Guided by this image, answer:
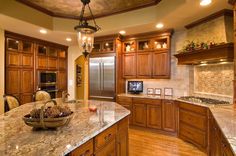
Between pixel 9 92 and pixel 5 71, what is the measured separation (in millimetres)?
562

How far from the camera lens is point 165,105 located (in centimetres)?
392

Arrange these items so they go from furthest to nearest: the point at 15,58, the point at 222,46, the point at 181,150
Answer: the point at 15,58 < the point at 181,150 < the point at 222,46

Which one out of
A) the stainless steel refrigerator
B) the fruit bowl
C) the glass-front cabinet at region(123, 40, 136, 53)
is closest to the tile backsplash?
the glass-front cabinet at region(123, 40, 136, 53)

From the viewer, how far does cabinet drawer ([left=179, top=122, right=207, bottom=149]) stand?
9.96 feet

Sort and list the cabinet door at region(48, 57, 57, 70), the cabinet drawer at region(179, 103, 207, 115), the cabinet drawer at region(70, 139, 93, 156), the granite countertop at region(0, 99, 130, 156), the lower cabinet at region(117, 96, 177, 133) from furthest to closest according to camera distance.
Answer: the cabinet door at region(48, 57, 57, 70) < the lower cabinet at region(117, 96, 177, 133) < the cabinet drawer at region(179, 103, 207, 115) < the cabinet drawer at region(70, 139, 93, 156) < the granite countertop at region(0, 99, 130, 156)

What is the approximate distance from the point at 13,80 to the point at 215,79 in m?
5.07

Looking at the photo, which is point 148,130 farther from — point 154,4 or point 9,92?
point 9,92

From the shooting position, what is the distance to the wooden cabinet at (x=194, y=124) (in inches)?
117

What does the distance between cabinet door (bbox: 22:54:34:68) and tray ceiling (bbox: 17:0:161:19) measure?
149 centimetres

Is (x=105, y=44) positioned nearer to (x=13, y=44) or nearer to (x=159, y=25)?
(x=159, y=25)

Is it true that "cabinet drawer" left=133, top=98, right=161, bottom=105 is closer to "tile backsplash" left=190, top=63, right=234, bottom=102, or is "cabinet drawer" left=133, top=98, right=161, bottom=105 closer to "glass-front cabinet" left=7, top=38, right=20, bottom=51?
"tile backsplash" left=190, top=63, right=234, bottom=102

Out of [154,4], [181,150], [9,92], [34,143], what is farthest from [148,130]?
[9,92]

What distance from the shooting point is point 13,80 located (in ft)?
14.0

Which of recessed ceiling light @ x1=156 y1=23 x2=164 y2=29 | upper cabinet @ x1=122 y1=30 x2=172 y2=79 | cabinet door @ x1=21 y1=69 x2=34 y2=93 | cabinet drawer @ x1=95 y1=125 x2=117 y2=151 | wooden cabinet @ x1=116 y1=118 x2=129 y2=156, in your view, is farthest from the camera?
cabinet door @ x1=21 y1=69 x2=34 y2=93
